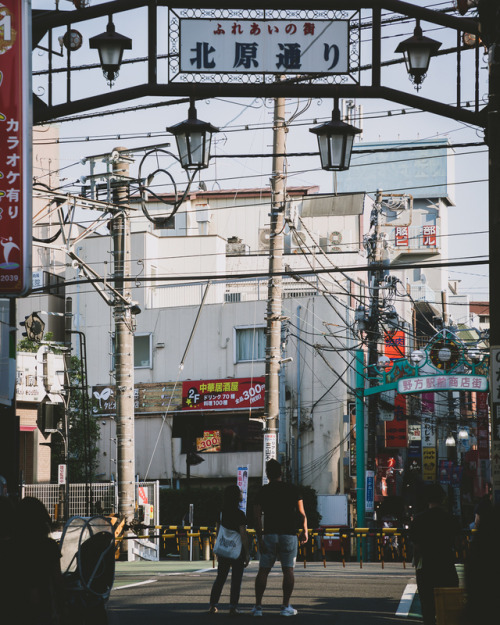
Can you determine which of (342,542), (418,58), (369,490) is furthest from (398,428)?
(418,58)

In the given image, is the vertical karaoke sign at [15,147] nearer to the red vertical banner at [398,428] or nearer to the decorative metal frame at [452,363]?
the decorative metal frame at [452,363]

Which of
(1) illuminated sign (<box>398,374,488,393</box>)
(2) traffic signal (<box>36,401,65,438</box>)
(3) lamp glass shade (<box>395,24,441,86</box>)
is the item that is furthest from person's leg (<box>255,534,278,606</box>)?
(1) illuminated sign (<box>398,374,488,393</box>)

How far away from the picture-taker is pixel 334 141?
12.5m

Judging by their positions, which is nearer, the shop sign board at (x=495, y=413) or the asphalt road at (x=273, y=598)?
the shop sign board at (x=495, y=413)

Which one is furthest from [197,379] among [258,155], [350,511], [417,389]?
[258,155]

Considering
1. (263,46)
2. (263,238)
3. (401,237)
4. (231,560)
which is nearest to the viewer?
(263,46)

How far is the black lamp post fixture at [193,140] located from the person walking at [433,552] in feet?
15.9

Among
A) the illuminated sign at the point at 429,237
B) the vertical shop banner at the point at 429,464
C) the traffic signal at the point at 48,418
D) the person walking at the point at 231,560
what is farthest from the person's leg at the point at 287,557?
the illuminated sign at the point at 429,237

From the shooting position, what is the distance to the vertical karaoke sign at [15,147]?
12.7m

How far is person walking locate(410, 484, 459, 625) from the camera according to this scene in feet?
35.3

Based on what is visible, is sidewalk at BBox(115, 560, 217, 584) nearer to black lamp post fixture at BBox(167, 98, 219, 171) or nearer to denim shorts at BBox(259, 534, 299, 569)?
denim shorts at BBox(259, 534, 299, 569)

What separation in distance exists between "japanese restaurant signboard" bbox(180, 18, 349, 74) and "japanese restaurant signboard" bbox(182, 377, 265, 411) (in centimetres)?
3150

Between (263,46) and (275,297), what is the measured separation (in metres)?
13.0

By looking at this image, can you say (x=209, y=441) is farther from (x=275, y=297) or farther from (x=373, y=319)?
(x=275, y=297)
